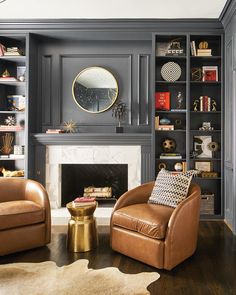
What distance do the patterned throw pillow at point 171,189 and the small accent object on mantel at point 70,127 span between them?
184 centimetres

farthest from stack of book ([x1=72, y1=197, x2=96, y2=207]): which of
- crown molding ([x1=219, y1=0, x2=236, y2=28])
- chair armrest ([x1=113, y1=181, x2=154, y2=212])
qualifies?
crown molding ([x1=219, y1=0, x2=236, y2=28])

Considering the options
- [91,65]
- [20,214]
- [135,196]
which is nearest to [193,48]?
[91,65]

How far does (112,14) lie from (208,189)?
2.89 m

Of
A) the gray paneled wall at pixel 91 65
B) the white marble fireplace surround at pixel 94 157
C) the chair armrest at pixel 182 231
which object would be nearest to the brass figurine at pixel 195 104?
the gray paneled wall at pixel 91 65

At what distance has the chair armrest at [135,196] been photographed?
2955mm

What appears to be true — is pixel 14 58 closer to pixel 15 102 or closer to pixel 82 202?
pixel 15 102

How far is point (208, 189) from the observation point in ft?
14.1

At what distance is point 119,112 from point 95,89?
56 cm

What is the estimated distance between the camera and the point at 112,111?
4.45 metres

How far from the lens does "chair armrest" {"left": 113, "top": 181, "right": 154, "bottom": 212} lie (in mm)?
2955

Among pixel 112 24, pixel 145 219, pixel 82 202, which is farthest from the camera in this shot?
pixel 112 24

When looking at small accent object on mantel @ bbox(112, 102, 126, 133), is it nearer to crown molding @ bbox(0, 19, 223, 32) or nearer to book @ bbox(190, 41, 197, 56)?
crown molding @ bbox(0, 19, 223, 32)

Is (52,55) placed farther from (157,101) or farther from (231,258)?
(231,258)

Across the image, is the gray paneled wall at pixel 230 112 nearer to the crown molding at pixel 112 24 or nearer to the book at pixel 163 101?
the crown molding at pixel 112 24
